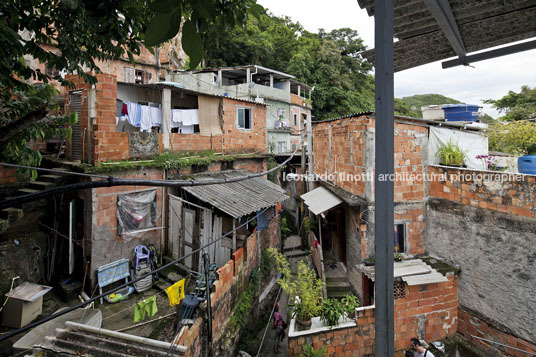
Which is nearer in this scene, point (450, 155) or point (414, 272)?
point (414, 272)

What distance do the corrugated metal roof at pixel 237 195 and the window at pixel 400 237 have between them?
13.8 feet

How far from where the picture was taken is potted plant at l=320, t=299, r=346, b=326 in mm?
7320

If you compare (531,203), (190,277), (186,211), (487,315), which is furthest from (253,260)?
(531,203)

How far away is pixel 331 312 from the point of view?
7316 mm

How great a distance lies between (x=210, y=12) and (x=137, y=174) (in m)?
8.47

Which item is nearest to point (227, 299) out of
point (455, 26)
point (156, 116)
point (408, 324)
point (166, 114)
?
point (408, 324)

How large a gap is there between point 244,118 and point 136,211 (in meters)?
6.85

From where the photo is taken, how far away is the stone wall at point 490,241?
7.11 metres

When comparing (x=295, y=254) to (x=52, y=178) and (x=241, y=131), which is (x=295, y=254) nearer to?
(x=241, y=131)

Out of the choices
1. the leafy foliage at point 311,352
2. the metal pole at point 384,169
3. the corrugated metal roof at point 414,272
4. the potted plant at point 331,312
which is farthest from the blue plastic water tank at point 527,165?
the metal pole at point 384,169

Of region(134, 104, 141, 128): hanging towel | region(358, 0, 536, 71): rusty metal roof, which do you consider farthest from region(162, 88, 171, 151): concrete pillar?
region(358, 0, 536, 71): rusty metal roof

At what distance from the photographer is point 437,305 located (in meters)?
8.59

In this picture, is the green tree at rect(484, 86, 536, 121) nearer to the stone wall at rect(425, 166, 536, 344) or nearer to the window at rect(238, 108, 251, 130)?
the stone wall at rect(425, 166, 536, 344)

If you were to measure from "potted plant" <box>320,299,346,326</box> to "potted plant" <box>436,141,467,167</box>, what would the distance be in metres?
6.04
